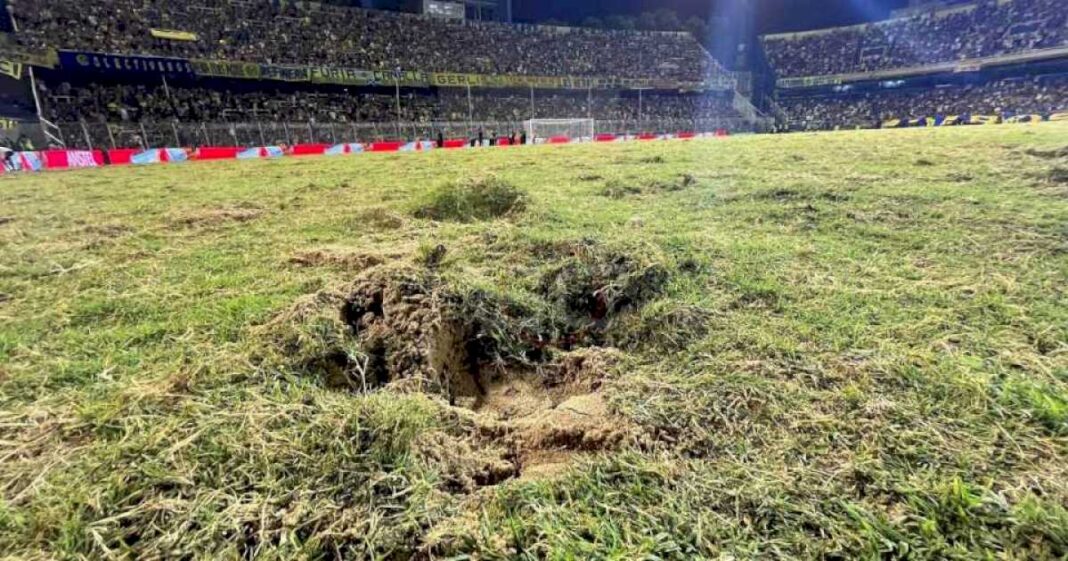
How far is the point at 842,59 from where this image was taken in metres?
42.9

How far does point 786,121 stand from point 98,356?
47666mm

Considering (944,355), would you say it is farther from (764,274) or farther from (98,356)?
(98,356)

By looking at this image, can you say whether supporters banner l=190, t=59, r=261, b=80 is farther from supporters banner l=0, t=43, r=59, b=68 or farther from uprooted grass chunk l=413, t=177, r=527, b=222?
uprooted grass chunk l=413, t=177, r=527, b=222

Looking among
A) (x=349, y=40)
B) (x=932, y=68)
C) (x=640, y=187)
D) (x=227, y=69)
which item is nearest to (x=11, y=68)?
(x=227, y=69)

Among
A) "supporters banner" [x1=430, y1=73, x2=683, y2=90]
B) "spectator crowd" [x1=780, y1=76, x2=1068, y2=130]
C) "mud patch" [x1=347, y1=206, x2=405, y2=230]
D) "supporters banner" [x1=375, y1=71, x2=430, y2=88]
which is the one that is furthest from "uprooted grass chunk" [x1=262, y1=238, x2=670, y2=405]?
"spectator crowd" [x1=780, y1=76, x2=1068, y2=130]

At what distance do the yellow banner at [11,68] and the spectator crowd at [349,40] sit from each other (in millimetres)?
2230

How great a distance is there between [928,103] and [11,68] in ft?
173

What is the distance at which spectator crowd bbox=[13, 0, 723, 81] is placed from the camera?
24.1 m

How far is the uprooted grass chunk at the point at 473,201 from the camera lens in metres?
5.60

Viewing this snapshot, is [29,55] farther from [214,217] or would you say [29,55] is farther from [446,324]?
[446,324]

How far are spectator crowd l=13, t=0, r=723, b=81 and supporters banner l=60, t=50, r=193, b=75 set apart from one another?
6.21 ft

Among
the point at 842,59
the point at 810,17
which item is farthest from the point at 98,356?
the point at 810,17

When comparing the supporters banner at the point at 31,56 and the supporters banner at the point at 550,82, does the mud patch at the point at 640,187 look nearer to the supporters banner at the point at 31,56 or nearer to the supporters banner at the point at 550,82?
the supporters banner at the point at 31,56

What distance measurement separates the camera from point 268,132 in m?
22.5
